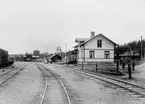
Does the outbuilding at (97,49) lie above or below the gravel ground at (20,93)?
above

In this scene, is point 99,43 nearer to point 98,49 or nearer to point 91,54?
point 98,49

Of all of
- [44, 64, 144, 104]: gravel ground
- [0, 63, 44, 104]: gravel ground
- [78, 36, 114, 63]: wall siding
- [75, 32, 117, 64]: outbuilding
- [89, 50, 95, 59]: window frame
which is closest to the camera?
[0, 63, 44, 104]: gravel ground

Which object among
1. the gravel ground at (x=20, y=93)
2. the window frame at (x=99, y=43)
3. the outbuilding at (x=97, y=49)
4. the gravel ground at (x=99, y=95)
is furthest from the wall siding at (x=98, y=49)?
the gravel ground at (x=99, y=95)

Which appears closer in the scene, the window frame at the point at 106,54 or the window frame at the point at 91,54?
the window frame at the point at 91,54

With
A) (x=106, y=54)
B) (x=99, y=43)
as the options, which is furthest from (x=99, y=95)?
(x=106, y=54)

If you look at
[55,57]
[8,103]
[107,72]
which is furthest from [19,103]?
[55,57]

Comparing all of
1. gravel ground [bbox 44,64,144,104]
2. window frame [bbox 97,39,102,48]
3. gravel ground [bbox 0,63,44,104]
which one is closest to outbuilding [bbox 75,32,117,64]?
window frame [bbox 97,39,102,48]

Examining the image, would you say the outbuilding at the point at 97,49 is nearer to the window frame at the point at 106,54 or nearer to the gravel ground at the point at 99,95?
the window frame at the point at 106,54

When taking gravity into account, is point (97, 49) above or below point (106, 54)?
above

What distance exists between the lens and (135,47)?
352 ft

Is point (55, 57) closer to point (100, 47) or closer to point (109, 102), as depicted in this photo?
point (100, 47)

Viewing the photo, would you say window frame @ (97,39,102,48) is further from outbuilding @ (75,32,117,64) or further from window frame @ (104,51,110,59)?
window frame @ (104,51,110,59)

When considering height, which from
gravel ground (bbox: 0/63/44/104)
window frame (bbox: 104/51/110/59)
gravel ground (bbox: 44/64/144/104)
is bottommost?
gravel ground (bbox: 44/64/144/104)

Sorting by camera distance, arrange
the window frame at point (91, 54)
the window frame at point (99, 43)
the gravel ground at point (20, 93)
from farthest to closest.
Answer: the window frame at point (99, 43), the window frame at point (91, 54), the gravel ground at point (20, 93)
